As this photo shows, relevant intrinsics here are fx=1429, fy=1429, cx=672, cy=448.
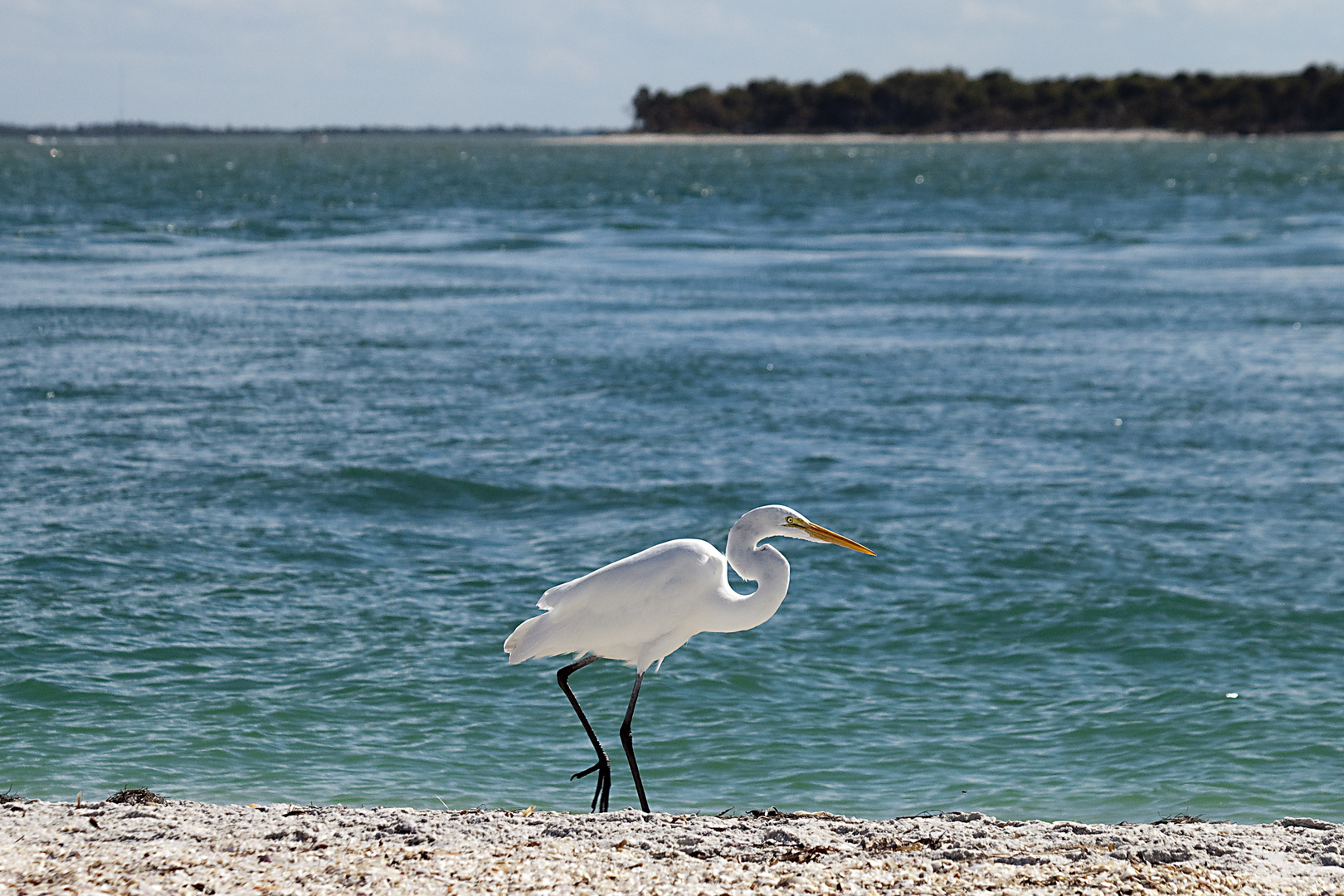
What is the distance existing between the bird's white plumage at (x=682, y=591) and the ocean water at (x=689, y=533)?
1.19 meters

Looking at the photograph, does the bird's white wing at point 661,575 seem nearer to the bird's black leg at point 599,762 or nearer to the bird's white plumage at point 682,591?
the bird's white plumage at point 682,591

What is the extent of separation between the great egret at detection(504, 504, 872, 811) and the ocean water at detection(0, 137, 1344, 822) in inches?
45.4

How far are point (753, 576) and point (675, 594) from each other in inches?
13.8

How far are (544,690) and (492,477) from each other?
484 centimetres

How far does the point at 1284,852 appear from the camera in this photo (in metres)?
5.60

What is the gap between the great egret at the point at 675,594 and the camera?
20.5ft

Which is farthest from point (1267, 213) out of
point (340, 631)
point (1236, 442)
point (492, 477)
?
point (340, 631)

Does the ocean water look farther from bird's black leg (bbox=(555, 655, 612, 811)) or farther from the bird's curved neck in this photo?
the bird's curved neck

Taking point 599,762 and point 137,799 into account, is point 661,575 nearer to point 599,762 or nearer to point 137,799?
point 599,762

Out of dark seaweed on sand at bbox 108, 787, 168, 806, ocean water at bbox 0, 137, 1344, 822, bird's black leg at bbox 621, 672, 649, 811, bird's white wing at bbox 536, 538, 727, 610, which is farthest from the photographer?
ocean water at bbox 0, 137, 1344, 822

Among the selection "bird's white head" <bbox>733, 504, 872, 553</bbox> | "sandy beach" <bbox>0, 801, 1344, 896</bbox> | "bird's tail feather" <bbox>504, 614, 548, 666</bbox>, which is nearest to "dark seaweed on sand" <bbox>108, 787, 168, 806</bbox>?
"sandy beach" <bbox>0, 801, 1344, 896</bbox>

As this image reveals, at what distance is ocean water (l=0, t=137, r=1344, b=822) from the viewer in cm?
768

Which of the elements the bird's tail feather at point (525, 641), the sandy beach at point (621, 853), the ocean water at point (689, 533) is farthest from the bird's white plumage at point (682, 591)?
the ocean water at point (689, 533)

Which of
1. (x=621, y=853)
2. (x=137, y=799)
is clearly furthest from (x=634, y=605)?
(x=137, y=799)
